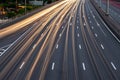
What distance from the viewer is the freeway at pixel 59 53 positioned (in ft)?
95.7

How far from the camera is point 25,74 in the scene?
28703mm

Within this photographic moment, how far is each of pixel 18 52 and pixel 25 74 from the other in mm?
9972

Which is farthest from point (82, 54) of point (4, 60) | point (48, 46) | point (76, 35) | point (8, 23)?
point (8, 23)

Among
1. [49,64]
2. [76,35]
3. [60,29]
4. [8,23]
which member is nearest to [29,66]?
[49,64]

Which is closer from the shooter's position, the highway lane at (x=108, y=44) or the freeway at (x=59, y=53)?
the freeway at (x=59, y=53)

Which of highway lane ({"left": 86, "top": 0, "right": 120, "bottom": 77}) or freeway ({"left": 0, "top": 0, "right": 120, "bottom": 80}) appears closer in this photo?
freeway ({"left": 0, "top": 0, "right": 120, "bottom": 80})

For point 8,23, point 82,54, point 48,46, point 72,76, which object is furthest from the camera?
point 8,23

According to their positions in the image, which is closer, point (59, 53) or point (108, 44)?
point (59, 53)

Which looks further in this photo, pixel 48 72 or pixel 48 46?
pixel 48 46

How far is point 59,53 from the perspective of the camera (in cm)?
3791

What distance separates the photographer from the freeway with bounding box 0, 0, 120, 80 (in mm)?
29156

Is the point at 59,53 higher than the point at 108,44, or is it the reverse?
the point at 59,53

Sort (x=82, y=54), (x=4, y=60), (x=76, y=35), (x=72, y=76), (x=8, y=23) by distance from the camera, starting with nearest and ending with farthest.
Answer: (x=72, y=76)
(x=4, y=60)
(x=82, y=54)
(x=76, y=35)
(x=8, y=23)

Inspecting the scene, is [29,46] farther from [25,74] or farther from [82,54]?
[25,74]
